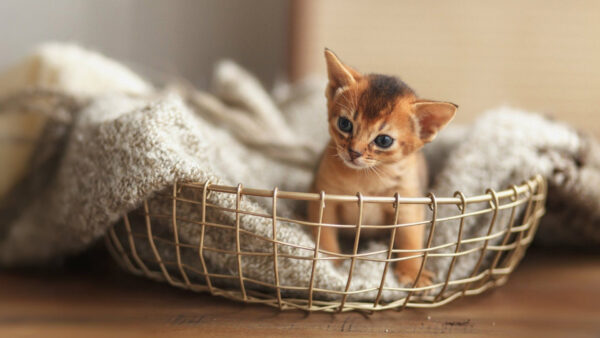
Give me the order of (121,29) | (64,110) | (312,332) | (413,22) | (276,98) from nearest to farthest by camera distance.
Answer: (312,332) < (64,110) < (276,98) < (413,22) < (121,29)

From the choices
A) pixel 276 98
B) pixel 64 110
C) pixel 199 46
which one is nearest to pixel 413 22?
pixel 276 98

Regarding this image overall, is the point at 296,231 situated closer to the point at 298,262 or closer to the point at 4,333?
the point at 298,262

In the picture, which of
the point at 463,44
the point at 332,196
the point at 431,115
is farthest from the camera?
the point at 463,44

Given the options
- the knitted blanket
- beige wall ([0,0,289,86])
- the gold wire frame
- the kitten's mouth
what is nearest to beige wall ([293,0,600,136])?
beige wall ([0,0,289,86])

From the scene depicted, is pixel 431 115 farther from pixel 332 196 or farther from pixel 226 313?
pixel 226 313

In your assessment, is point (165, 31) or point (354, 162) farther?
point (165, 31)

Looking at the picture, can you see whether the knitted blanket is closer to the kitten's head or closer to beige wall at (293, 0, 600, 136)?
the kitten's head

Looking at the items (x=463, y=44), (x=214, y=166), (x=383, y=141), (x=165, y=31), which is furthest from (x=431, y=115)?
(x=165, y=31)
